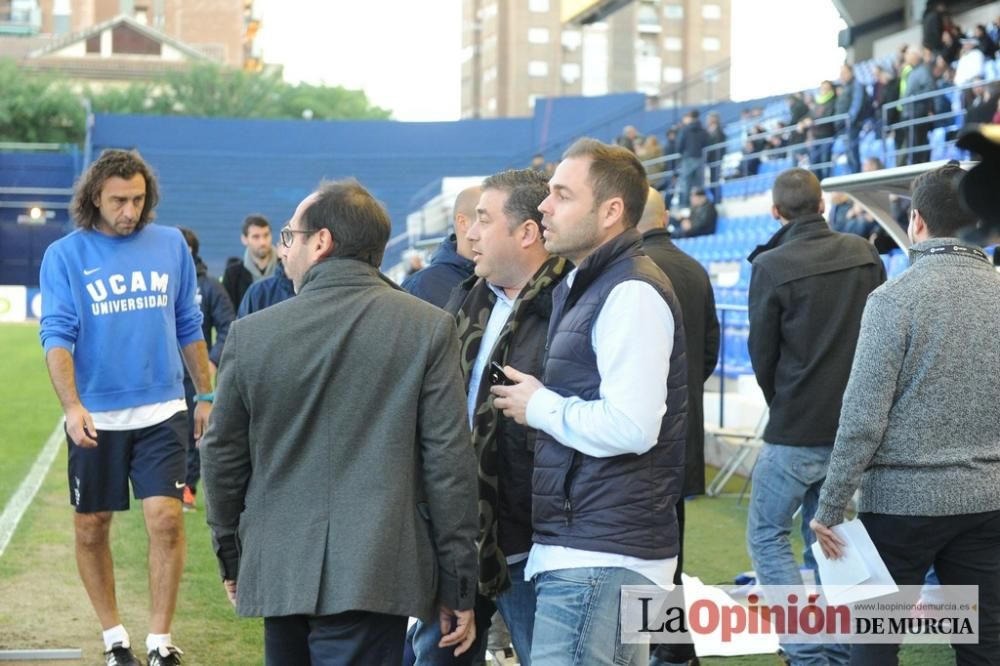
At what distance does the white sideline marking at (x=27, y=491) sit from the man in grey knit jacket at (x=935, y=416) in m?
5.59

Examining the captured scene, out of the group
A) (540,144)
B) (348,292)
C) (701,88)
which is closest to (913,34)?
(540,144)

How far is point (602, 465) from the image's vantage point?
3156mm

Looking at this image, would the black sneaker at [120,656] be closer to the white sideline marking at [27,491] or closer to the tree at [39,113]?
the white sideline marking at [27,491]

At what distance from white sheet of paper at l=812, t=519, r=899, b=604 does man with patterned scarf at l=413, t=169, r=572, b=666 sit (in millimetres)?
1000

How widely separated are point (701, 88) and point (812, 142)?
200 feet

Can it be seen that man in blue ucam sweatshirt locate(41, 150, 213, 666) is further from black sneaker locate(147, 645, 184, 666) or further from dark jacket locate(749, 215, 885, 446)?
dark jacket locate(749, 215, 885, 446)

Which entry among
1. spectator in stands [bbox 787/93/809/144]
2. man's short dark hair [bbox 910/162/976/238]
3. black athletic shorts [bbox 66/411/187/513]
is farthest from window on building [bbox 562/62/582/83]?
man's short dark hair [bbox 910/162/976/238]

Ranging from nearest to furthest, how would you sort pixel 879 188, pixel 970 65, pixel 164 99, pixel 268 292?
pixel 879 188 → pixel 268 292 → pixel 970 65 → pixel 164 99

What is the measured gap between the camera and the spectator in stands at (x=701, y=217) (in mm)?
22234

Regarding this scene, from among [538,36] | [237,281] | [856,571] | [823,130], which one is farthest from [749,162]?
[538,36]

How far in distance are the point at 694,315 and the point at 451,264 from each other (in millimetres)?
1201

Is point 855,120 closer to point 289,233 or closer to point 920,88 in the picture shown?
point 920,88

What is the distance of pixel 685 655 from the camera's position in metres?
5.02

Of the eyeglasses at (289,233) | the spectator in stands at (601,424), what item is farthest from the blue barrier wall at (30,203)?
the spectator in stands at (601,424)
